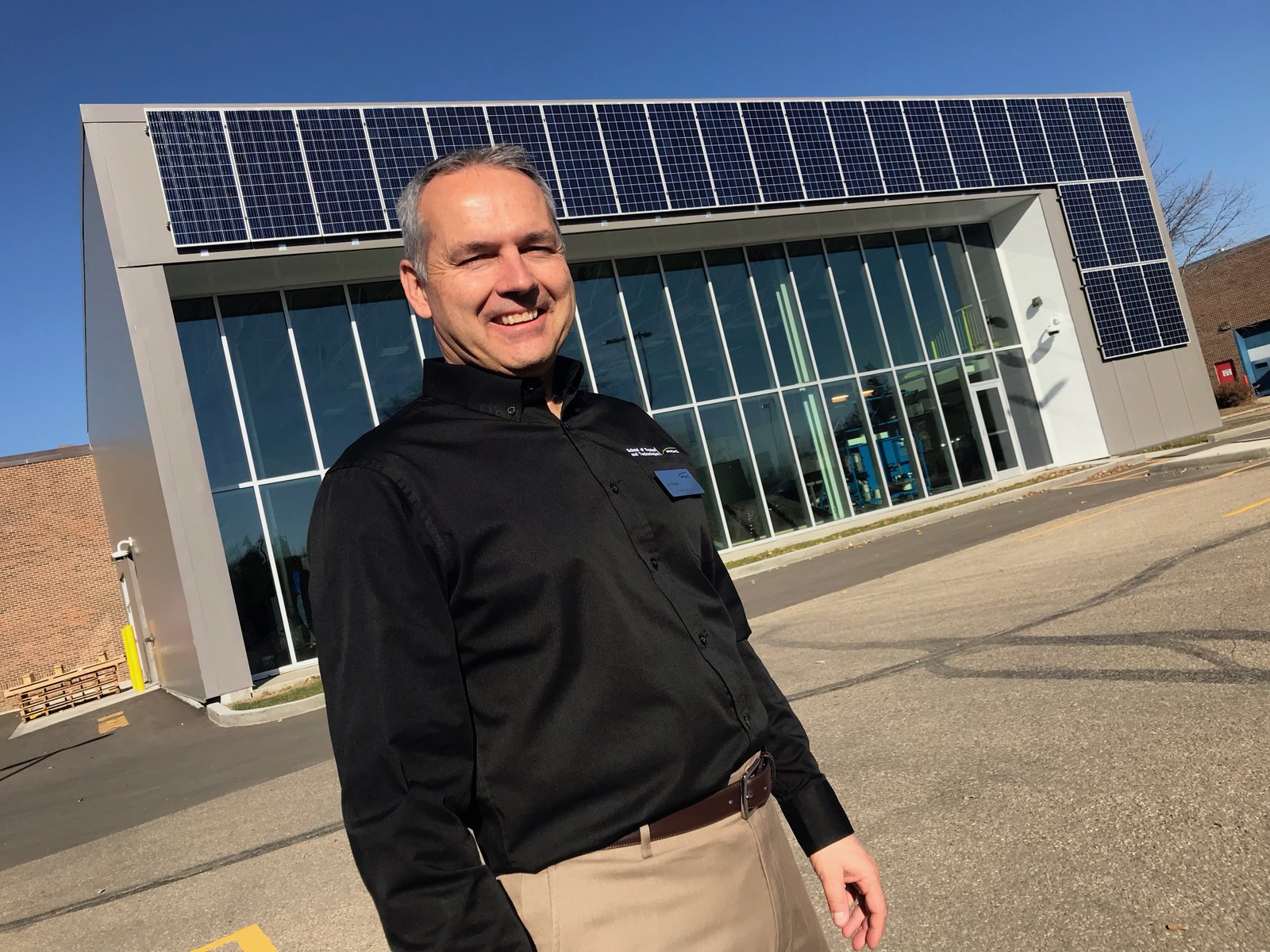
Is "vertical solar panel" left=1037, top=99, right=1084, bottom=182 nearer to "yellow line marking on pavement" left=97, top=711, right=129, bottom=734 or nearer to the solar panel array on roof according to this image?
the solar panel array on roof

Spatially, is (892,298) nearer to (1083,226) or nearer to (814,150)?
(814,150)

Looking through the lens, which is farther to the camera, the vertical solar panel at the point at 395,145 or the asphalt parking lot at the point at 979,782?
the vertical solar panel at the point at 395,145

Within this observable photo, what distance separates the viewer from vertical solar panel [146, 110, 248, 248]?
1458 cm

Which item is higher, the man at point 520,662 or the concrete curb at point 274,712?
the man at point 520,662

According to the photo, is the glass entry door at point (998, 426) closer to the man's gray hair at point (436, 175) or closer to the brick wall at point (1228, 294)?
the man's gray hair at point (436, 175)

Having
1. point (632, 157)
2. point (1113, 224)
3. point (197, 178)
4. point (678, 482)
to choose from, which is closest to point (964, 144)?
point (1113, 224)

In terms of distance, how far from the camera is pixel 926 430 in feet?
72.5

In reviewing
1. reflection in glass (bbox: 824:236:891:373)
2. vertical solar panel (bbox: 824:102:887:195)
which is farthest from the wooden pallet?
vertical solar panel (bbox: 824:102:887:195)

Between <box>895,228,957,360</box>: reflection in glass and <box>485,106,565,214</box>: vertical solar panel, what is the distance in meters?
9.49

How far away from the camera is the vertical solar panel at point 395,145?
1608 centimetres

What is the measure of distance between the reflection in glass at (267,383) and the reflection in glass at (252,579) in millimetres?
763

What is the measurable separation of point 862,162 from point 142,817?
18.4 m

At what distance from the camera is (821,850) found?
2.02 meters

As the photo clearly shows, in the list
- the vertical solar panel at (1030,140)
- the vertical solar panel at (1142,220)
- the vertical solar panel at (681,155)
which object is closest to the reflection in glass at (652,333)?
the vertical solar panel at (681,155)
